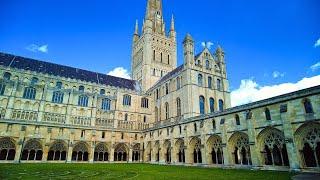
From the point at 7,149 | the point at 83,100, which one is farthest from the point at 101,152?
the point at 7,149

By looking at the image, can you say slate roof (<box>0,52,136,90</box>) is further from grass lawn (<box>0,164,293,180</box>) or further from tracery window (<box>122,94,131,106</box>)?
grass lawn (<box>0,164,293,180</box>)

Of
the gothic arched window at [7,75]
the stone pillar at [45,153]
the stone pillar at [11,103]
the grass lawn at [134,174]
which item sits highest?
the gothic arched window at [7,75]

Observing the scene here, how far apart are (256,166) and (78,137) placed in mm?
34144

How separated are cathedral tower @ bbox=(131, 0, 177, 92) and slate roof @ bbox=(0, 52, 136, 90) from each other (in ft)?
19.1

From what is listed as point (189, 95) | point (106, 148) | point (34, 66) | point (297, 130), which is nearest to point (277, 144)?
point (297, 130)

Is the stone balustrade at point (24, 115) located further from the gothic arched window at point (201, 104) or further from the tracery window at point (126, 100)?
the gothic arched window at point (201, 104)

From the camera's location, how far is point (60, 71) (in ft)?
176

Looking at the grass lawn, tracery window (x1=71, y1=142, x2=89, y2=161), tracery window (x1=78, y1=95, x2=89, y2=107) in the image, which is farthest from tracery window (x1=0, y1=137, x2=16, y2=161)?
the grass lawn

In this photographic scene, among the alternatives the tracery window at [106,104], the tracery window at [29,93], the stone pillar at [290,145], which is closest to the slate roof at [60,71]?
the tracery window at [29,93]

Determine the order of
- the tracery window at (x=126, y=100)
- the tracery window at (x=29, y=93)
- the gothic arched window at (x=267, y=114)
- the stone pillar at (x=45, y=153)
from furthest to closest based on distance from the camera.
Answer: the tracery window at (x=126, y=100)
the tracery window at (x=29, y=93)
the stone pillar at (x=45, y=153)
the gothic arched window at (x=267, y=114)

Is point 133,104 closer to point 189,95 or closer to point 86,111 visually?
point 86,111

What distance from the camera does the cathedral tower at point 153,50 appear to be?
64.8m

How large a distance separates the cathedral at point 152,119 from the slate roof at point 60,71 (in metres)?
0.24

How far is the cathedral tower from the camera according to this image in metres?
64.8
